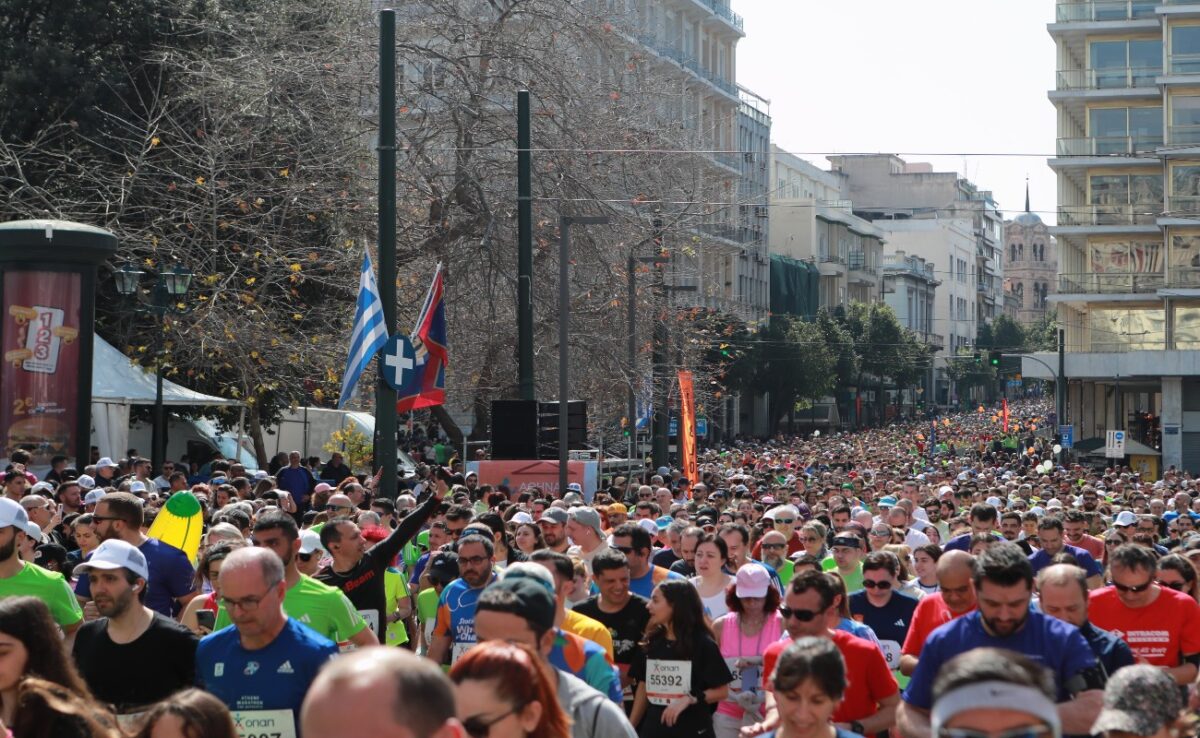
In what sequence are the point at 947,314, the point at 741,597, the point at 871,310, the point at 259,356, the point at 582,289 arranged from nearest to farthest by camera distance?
the point at 741,597, the point at 259,356, the point at 582,289, the point at 871,310, the point at 947,314

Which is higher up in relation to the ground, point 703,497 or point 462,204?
point 462,204

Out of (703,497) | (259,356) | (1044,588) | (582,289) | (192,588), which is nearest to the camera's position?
(1044,588)

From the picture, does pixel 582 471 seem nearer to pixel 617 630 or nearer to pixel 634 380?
pixel 634 380

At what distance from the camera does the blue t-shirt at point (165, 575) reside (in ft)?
30.8

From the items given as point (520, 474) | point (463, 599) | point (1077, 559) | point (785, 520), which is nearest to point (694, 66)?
point (520, 474)

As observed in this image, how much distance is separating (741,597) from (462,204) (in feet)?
62.5

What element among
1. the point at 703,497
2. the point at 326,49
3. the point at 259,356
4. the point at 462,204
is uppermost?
the point at 326,49

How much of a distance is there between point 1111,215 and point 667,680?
2283 inches

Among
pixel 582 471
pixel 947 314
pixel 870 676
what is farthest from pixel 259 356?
pixel 947 314

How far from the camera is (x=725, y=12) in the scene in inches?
3241

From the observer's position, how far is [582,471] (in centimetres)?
2214

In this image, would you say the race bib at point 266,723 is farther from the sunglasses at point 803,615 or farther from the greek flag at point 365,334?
the greek flag at point 365,334

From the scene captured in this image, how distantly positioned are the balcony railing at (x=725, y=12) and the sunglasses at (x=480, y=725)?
77.1 m

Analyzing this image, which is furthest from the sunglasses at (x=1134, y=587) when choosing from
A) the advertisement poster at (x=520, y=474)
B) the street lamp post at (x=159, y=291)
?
the street lamp post at (x=159, y=291)
